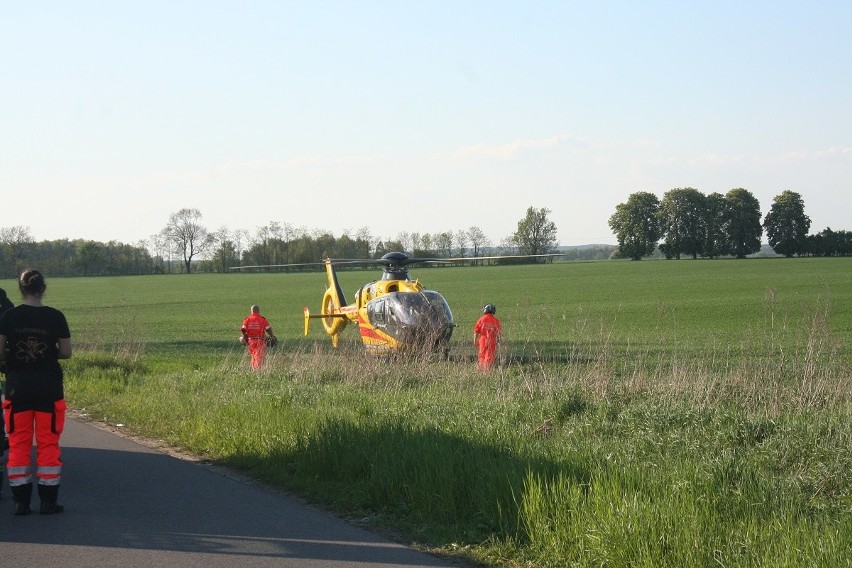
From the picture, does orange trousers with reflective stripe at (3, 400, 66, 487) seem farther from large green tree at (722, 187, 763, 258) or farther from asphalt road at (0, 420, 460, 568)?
large green tree at (722, 187, 763, 258)

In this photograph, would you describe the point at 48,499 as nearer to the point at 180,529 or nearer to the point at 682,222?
the point at 180,529

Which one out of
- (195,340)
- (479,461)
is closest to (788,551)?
(479,461)

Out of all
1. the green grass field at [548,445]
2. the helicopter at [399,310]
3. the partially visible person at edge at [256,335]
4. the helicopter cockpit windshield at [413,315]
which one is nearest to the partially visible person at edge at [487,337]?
the green grass field at [548,445]

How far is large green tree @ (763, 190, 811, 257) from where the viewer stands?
133250 millimetres

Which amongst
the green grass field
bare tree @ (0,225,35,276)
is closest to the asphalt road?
the green grass field

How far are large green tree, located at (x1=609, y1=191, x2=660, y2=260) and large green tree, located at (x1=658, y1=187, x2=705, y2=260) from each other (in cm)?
197

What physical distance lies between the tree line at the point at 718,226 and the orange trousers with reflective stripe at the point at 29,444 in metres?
Result: 130

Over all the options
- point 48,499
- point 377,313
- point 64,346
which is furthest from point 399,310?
point 48,499

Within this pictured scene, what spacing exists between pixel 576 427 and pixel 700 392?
1.81 meters

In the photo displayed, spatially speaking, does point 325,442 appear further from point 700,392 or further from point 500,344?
point 500,344

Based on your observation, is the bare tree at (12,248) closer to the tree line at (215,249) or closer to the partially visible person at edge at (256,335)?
the tree line at (215,249)

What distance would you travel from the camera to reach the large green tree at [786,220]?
437ft

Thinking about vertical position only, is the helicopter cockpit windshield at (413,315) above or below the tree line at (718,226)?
below

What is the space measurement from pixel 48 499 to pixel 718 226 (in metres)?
134
